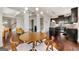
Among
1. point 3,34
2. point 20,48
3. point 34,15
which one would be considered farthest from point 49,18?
point 3,34

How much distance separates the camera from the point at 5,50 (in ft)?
5.38

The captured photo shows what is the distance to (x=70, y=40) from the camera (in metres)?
1.62

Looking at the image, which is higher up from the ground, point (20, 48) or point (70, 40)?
point (70, 40)

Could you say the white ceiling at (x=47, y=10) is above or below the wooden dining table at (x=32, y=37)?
above

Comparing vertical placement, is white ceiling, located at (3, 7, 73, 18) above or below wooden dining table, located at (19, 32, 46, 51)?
above

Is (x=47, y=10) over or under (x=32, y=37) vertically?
over

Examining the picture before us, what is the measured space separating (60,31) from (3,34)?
82 cm

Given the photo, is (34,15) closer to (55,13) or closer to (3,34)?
(55,13)
